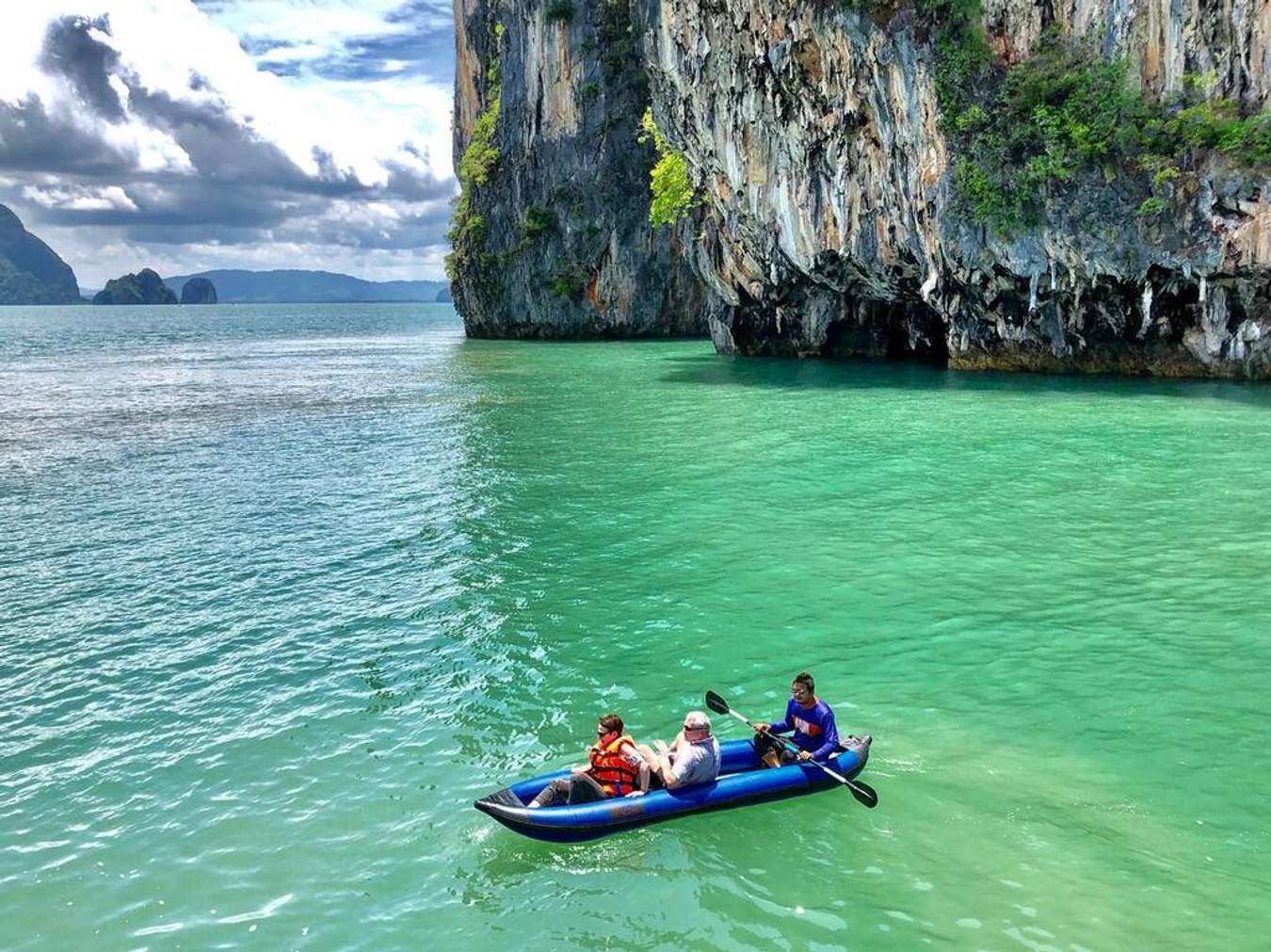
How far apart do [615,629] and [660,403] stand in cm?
2262

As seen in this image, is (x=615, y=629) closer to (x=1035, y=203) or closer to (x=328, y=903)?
(x=328, y=903)

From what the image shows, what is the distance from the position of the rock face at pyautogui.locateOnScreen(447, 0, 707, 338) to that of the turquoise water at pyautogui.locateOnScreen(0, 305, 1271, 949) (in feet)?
162

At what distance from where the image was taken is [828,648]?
39.5 feet

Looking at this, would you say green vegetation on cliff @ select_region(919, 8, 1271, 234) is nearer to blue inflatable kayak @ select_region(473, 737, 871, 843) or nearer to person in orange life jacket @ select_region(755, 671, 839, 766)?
person in orange life jacket @ select_region(755, 671, 839, 766)

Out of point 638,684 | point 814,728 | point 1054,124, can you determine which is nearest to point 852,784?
point 814,728

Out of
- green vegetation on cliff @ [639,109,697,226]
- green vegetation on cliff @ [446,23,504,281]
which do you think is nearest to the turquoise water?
green vegetation on cliff @ [639,109,697,226]

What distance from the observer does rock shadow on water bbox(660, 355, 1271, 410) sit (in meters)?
32.3

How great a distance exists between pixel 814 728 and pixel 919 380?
31.8 m

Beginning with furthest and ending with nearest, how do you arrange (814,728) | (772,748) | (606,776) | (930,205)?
(930,205) < (772,748) < (814,728) < (606,776)

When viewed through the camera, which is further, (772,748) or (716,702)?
(716,702)

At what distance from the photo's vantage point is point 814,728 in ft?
30.2

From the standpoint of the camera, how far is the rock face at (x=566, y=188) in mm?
70625

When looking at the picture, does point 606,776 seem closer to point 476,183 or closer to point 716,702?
point 716,702

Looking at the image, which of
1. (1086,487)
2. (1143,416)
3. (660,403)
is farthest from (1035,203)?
(1086,487)
